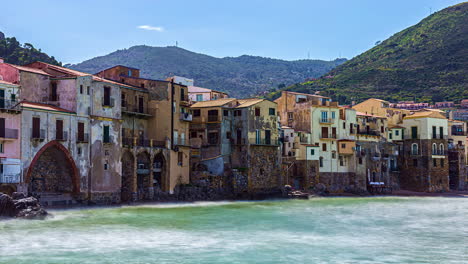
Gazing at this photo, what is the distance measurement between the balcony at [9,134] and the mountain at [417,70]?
88.9m

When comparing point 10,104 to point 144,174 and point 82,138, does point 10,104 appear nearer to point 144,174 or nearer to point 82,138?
point 82,138

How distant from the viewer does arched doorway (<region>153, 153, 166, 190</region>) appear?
57306 mm

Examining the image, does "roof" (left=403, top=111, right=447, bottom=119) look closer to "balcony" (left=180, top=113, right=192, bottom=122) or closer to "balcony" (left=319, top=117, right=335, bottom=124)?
"balcony" (left=319, top=117, right=335, bottom=124)

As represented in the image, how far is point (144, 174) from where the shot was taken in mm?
56094

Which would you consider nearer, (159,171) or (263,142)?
(159,171)

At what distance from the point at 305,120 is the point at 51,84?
3822 cm

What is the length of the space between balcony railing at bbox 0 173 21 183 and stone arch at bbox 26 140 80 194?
3.23m

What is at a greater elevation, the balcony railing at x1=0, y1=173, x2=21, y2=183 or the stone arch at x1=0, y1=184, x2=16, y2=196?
the balcony railing at x1=0, y1=173, x2=21, y2=183

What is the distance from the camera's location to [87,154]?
49031mm

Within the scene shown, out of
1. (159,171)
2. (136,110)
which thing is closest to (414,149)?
(159,171)

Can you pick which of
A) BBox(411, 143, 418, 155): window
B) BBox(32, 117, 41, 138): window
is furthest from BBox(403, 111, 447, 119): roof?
BBox(32, 117, 41, 138): window

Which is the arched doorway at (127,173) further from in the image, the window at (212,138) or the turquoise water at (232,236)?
the window at (212,138)

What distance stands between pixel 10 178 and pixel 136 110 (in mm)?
17832

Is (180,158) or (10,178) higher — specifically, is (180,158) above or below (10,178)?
above
